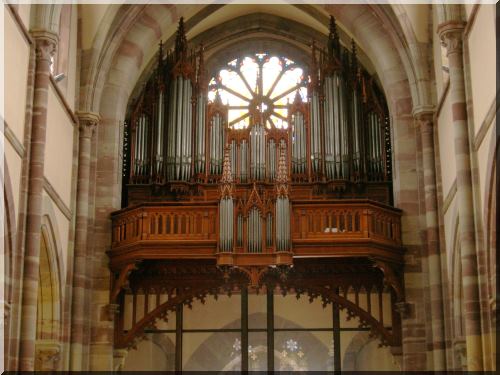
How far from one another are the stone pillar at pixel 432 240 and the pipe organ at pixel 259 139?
1.54m

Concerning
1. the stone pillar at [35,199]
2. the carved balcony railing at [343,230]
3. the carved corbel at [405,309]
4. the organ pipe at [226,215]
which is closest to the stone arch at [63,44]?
the stone pillar at [35,199]

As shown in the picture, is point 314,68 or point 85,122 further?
point 314,68

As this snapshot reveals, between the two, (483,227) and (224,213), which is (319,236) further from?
(483,227)

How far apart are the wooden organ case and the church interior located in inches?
1.6

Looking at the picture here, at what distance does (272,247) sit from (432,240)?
317 centimetres

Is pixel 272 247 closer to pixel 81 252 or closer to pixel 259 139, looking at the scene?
pixel 259 139

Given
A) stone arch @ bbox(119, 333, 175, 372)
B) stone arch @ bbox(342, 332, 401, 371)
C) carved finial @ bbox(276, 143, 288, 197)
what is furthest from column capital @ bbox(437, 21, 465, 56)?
stone arch @ bbox(119, 333, 175, 372)

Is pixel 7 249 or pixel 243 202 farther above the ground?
pixel 243 202

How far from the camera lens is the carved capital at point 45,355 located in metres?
18.4

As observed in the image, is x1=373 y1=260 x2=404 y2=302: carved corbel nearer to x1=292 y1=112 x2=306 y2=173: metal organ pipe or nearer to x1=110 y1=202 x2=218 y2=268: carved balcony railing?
x1=292 y1=112 x2=306 y2=173: metal organ pipe

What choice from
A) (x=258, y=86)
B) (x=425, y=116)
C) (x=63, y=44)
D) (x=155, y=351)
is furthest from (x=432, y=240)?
(x=63, y=44)

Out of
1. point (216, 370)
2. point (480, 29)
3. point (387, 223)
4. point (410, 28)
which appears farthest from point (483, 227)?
point (216, 370)

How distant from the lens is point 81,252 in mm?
20016

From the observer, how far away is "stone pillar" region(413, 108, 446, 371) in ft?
63.1
